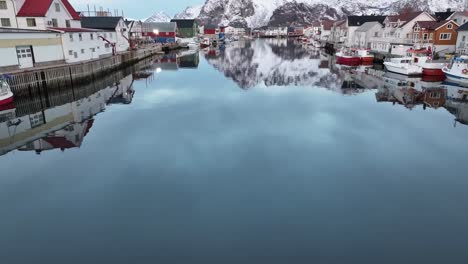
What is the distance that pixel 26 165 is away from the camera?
571 inches

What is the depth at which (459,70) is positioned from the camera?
33.0 meters

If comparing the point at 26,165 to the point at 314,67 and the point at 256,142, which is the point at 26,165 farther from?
the point at 314,67

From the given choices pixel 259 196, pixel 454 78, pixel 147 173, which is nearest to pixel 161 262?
pixel 259 196

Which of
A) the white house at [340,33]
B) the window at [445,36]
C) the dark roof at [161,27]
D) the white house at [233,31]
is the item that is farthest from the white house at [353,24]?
the white house at [233,31]

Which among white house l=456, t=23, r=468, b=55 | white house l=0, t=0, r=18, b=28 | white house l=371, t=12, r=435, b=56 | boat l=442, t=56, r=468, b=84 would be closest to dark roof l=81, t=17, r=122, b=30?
white house l=0, t=0, r=18, b=28

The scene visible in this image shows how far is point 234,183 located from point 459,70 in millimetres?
31750

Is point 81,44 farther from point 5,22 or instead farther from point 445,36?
point 445,36

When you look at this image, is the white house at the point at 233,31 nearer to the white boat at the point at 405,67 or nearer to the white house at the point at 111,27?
the white house at the point at 111,27

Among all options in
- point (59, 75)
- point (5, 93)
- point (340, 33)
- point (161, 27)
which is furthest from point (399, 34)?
point (161, 27)

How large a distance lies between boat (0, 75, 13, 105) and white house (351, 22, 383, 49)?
6094cm

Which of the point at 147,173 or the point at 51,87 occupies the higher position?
the point at 51,87

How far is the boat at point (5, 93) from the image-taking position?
2286 cm

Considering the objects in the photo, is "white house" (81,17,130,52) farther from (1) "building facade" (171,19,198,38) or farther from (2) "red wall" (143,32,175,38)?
(1) "building facade" (171,19,198,38)

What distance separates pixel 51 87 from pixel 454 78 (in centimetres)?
3971
